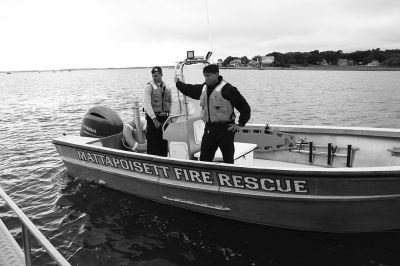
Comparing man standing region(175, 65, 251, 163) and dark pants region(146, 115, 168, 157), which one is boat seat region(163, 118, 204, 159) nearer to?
dark pants region(146, 115, 168, 157)

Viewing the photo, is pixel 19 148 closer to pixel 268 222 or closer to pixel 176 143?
pixel 176 143

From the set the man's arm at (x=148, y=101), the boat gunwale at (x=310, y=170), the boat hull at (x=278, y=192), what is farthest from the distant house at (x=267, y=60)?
the boat gunwale at (x=310, y=170)

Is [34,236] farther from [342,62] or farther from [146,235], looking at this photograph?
[342,62]

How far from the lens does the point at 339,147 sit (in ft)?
20.6

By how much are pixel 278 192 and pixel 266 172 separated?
0.37m

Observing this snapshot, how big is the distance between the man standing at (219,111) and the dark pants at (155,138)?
1237mm

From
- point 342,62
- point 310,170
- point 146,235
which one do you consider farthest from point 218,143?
point 342,62

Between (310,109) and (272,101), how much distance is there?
16.6 ft

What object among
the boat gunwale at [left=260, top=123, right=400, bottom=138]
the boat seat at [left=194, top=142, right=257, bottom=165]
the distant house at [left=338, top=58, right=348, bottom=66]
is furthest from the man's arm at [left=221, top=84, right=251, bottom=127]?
the distant house at [left=338, top=58, right=348, bottom=66]

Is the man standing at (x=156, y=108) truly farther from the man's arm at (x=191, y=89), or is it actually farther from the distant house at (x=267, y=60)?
the distant house at (x=267, y=60)

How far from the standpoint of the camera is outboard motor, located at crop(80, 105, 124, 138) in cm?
723

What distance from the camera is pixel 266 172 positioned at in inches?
176

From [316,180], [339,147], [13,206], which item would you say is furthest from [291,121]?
[13,206]

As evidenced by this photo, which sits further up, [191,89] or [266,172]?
[191,89]
